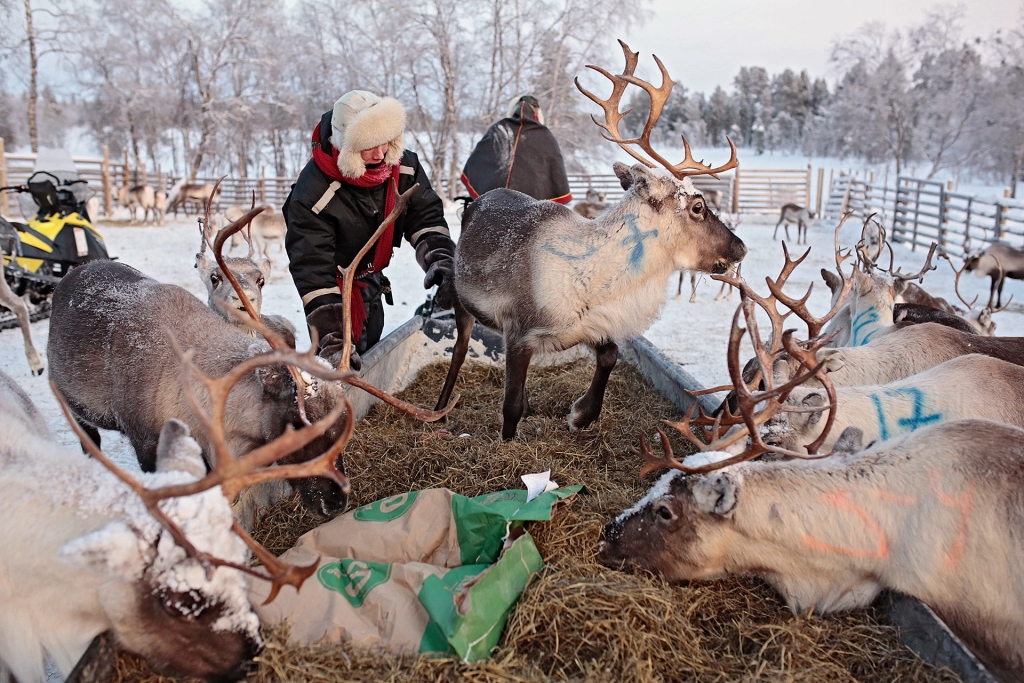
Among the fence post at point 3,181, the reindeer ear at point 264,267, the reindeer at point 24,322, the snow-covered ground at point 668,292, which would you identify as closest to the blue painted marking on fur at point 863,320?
the snow-covered ground at point 668,292

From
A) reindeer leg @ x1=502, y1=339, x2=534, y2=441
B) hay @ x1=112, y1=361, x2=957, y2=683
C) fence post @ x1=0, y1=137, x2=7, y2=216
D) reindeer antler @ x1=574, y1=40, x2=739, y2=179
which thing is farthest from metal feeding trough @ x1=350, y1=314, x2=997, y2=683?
fence post @ x1=0, y1=137, x2=7, y2=216

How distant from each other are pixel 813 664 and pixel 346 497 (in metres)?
1.96

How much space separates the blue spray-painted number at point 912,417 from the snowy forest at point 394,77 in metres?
18.6

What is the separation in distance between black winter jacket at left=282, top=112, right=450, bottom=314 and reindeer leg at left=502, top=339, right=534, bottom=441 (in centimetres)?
119

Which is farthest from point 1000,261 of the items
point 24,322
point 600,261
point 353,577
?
point 24,322

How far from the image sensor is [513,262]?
3881 mm

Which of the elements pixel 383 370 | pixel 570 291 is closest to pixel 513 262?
pixel 570 291

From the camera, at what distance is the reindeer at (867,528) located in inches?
90.6

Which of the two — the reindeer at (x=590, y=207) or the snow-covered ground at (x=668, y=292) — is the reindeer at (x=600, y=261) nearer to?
the snow-covered ground at (x=668, y=292)

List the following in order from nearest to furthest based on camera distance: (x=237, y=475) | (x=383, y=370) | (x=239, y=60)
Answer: (x=237, y=475), (x=383, y=370), (x=239, y=60)

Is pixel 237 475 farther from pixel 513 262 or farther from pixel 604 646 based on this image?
pixel 513 262

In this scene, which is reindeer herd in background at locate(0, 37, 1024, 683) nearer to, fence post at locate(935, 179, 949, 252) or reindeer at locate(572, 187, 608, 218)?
reindeer at locate(572, 187, 608, 218)

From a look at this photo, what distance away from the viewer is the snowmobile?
803cm

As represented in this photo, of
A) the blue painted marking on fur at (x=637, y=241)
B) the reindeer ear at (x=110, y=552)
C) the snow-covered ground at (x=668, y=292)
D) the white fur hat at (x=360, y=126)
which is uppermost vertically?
the white fur hat at (x=360, y=126)
